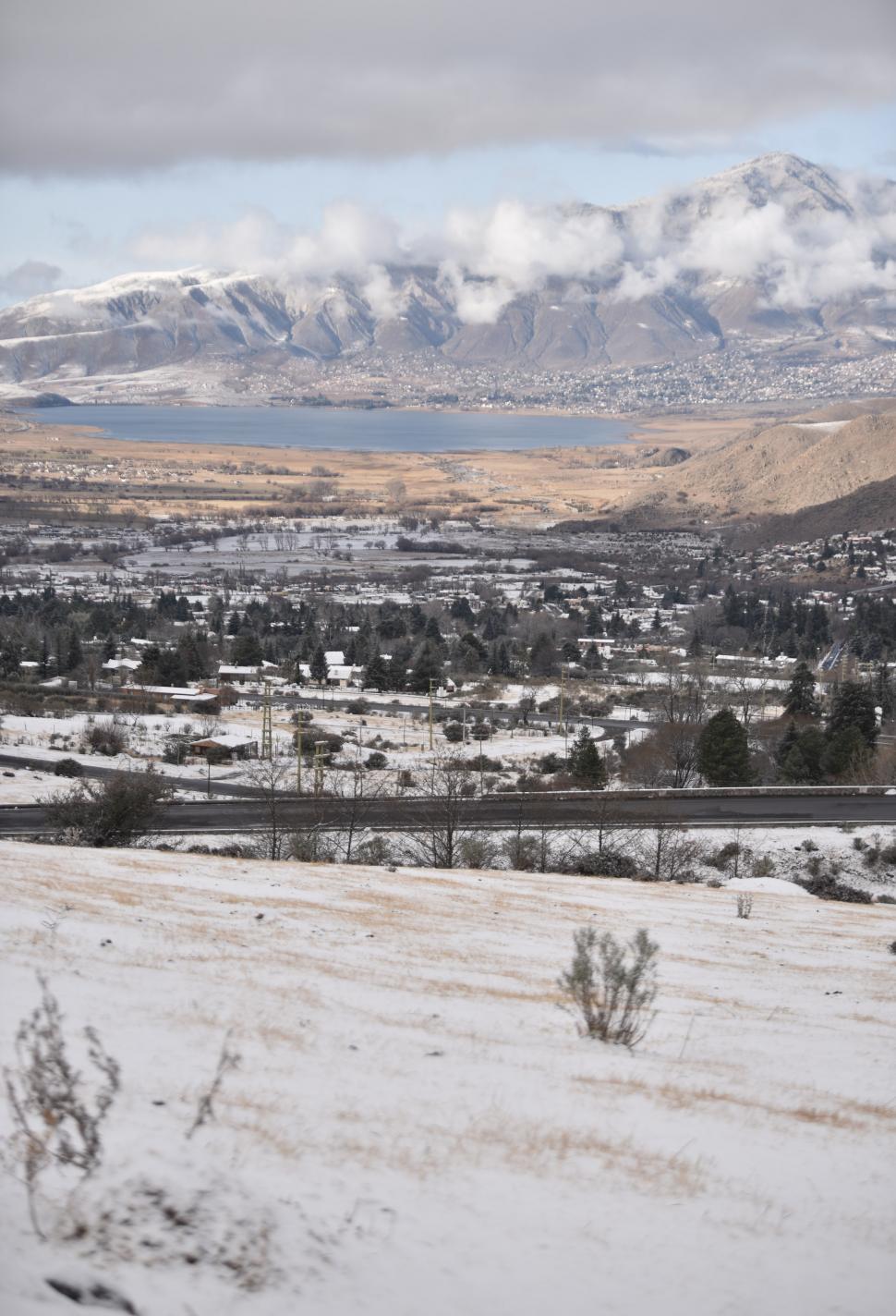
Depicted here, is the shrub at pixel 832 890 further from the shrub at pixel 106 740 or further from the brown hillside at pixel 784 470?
the brown hillside at pixel 784 470

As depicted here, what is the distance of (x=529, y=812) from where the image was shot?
818 inches

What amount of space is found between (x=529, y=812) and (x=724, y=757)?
21.2 ft

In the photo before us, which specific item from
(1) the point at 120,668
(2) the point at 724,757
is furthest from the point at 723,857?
(1) the point at 120,668

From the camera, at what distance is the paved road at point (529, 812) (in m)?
19.3

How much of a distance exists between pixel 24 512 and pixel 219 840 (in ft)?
326

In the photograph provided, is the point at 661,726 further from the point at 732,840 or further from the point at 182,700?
the point at 182,700

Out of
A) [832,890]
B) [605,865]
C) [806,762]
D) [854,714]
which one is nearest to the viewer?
[832,890]

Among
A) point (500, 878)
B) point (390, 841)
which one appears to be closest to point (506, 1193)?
point (500, 878)

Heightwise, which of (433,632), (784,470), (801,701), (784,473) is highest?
(784,470)

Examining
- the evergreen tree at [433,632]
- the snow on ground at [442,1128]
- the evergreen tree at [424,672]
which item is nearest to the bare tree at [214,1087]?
the snow on ground at [442,1128]

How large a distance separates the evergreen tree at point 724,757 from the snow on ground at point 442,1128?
1594 centimetres

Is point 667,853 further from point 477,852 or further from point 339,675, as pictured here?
point 339,675

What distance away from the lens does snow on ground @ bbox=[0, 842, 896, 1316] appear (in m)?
4.42

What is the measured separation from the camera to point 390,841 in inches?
732
